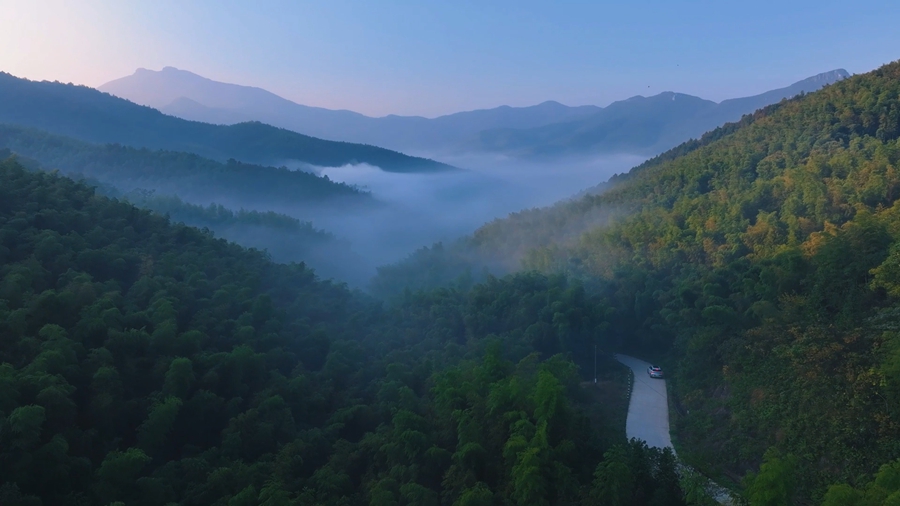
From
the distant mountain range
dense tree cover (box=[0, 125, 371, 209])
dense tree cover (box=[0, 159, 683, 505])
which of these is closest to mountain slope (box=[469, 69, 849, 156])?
the distant mountain range

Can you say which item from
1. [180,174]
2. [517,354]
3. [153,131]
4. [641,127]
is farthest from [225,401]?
[641,127]

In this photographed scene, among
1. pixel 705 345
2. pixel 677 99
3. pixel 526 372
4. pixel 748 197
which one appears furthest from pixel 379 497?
pixel 677 99

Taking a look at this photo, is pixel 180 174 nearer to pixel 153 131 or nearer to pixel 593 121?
pixel 153 131

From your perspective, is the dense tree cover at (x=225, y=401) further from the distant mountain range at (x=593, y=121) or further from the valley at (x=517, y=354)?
the distant mountain range at (x=593, y=121)

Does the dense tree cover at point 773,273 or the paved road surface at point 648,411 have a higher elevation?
the dense tree cover at point 773,273

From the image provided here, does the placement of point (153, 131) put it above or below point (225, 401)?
above

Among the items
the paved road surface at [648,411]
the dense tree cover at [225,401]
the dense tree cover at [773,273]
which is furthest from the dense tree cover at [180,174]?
the paved road surface at [648,411]
